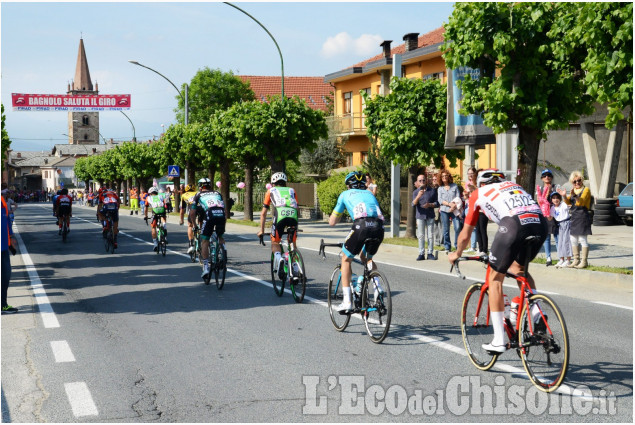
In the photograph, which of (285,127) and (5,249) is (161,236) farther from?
(285,127)

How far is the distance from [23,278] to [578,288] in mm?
10037

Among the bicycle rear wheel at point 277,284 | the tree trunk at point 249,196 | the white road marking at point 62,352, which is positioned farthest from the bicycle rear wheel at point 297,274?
the tree trunk at point 249,196

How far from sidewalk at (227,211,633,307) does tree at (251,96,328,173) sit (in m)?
7.51

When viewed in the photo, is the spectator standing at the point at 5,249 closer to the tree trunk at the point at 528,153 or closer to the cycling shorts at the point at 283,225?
the cycling shorts at the point at 283,225

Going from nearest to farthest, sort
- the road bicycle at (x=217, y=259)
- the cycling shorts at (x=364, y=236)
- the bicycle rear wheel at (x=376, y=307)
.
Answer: the bicycle rear wheel at (x=376, y=307) → the cycling shorts at (x=364, y=236) → the road bicycle at (x=217, y=259)

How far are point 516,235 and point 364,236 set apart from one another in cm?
219

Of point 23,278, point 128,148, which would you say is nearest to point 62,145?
point 128,148

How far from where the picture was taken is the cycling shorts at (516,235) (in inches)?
231

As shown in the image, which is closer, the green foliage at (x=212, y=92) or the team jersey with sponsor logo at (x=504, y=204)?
the team jersey with sponsor logo at (x=504, y=204)

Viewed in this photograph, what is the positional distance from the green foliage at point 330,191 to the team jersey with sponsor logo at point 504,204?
1036 inches

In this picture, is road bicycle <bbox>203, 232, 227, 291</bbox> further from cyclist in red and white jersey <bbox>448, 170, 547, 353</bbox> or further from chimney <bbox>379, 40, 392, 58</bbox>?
chimney <bbox>379, 40, 392, 58</bbox>

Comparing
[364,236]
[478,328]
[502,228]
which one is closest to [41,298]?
[364,236]

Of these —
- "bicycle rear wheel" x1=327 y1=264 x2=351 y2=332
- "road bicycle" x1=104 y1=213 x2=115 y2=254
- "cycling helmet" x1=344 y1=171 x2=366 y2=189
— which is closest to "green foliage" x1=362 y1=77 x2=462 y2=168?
"road bicycle" x1=104 y1=213 x2=115 y2=254

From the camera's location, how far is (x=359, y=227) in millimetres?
7762
